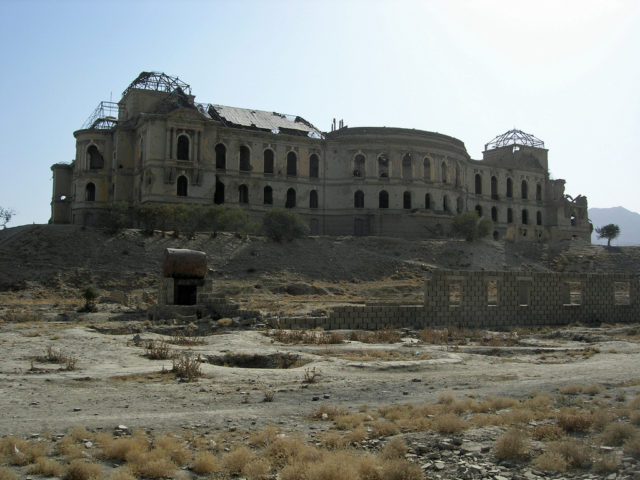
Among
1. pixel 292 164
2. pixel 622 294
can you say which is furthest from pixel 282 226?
pixel 622 294

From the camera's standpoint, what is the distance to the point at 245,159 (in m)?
58.8

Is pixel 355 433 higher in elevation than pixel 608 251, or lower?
lower

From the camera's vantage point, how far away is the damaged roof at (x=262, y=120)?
2350 inches

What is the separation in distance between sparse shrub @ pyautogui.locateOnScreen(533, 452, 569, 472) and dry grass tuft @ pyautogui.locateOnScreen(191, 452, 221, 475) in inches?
147

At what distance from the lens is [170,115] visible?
2111 inches

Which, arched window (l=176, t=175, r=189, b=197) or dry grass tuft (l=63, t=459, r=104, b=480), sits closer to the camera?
dry grass tuft (l=63, t=459, r=104, b=480)

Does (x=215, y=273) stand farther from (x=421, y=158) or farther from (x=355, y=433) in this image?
(x=355, y=433)

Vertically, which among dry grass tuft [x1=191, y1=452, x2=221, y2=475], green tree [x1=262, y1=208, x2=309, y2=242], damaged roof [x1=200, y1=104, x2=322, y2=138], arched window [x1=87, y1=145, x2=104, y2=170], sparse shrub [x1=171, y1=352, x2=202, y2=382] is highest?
damaged roof [x1=200, y1=104, x2=322, y2=138]

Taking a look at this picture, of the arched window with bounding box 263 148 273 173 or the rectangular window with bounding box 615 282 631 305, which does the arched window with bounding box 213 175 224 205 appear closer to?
the arched window with bounding box 263 148 273 173

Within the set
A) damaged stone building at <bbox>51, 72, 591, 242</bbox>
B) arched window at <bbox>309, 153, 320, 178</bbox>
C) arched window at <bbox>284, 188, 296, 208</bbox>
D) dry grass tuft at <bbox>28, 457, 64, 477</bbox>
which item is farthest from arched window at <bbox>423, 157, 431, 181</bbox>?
dry grass tuft at <bbox>28, 457, 64, 477</bbox>

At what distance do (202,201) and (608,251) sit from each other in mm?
36475

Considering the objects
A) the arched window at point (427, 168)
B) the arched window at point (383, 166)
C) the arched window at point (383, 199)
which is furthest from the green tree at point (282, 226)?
the arched window at point (427, 168)

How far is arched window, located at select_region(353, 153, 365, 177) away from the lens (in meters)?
62.4

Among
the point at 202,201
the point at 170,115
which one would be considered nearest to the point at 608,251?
the point at 202,201
